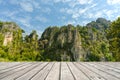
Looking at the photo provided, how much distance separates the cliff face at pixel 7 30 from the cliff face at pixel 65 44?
1040 centimetres

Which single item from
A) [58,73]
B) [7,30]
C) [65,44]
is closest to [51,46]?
[65,44]

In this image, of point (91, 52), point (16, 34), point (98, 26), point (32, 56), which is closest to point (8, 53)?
point (32, 56)

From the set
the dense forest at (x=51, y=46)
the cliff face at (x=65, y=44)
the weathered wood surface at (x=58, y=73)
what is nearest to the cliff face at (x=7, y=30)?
the dense forest at (x=51, y=46)

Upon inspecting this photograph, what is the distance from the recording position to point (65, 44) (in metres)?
47.3

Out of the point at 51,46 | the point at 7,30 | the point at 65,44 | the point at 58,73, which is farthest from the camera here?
the point at 51,46

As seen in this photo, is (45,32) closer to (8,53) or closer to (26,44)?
(26,44)

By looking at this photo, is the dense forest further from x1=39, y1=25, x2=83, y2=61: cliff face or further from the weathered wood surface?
the weathered wood surface

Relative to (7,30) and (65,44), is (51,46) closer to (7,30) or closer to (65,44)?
(65,44)

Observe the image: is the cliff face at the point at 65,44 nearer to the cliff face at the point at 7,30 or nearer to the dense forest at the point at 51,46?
the dense forest at the point at 51,46

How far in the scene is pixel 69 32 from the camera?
49.3 meters

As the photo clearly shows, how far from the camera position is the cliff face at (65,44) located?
45294 mm

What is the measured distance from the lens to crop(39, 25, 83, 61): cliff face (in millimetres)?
45294

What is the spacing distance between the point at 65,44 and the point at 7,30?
56.6 feet

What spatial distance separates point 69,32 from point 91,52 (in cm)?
888
